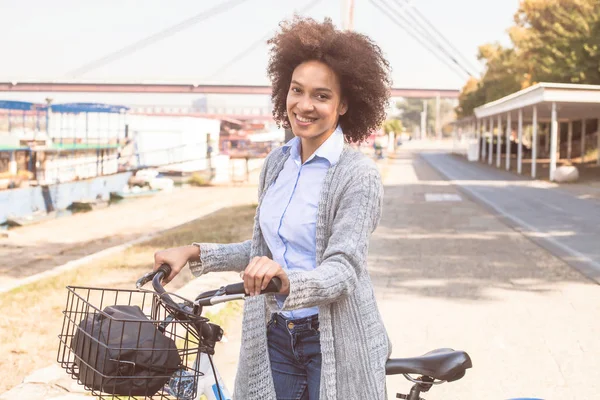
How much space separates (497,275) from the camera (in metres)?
10.5

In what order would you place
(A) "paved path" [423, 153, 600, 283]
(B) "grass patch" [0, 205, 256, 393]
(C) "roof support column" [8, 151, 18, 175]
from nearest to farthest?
(B) "grass patch" [0, 205, 256, 393]
(A) "paved path" [423, 153, 600, 283]
(C) "roof support column" [8, 151, 18, 175]

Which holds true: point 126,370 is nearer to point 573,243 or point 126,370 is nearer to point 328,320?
point 328,320

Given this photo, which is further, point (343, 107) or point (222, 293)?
point (343, 107)

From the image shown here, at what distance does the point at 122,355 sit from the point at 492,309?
6.71 m

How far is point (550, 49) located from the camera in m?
40.9

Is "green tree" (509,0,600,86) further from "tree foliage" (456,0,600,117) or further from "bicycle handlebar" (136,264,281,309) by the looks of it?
"bicycle handlebar" (136,264,281,309)

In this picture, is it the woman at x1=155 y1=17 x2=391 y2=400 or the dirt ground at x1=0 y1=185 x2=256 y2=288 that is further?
the dirt ground at x1=0 y1=185 x2=256 y2=288

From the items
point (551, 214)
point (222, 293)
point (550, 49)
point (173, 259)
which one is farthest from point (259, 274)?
point (550, 49)

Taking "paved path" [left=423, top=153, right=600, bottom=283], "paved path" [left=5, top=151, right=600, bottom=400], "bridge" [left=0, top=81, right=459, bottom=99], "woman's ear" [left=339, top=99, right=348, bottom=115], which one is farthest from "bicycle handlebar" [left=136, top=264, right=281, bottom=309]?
"bridge" [left=0, top=81, right=459, bottom=99]

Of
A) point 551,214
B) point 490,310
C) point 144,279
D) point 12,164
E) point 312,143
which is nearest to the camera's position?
point 144,279

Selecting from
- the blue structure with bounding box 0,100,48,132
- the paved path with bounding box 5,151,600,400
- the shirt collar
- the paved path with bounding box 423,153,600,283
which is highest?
the blue structure with bounding box 0,100,48,132

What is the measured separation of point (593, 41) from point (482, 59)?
41220mm

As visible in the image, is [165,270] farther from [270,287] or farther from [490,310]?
[490,310]

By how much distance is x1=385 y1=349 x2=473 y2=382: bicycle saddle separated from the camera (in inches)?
103
